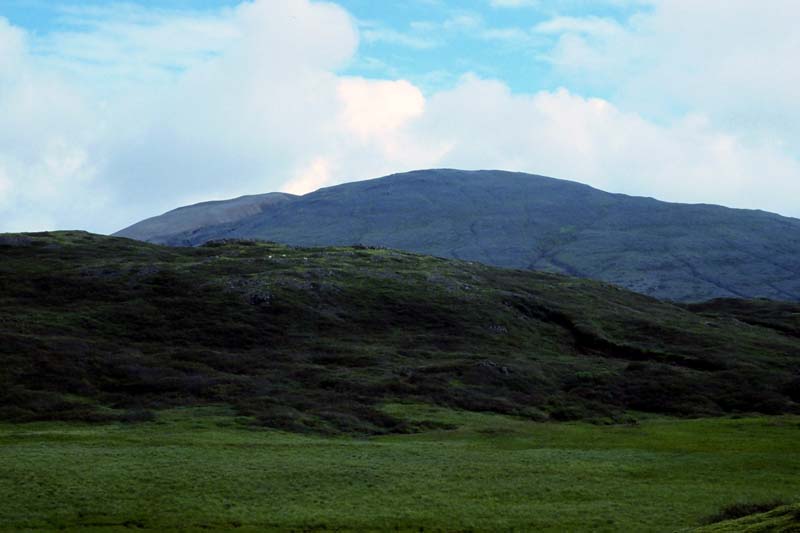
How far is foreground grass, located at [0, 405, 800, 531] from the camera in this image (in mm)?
45375

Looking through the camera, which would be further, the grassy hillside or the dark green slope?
the dark green slope

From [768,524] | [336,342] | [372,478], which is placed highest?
[336,342]

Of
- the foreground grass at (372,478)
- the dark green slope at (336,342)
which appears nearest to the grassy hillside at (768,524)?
the foreground grass at (372,478)

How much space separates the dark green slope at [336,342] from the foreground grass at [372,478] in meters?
10.5

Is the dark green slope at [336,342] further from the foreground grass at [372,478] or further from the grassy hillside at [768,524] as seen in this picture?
the grassy hillside at [768,524]

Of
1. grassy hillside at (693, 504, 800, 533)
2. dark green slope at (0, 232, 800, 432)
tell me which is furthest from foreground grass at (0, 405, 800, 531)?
dark green slope at (0, 232, 800, 432)

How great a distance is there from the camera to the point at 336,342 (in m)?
111

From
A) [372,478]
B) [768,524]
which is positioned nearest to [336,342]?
[372,478]

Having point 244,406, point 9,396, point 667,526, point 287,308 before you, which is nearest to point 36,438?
point 9,396

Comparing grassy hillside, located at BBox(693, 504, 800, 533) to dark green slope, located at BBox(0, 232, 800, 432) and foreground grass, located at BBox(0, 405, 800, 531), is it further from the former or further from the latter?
dark green slope, located at BBox(0, 232, 800, 432)

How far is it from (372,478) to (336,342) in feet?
→ 187

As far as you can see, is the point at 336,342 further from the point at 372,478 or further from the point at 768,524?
the point at 768,524

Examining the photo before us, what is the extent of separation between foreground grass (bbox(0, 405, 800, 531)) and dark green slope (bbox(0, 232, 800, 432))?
34.4ft

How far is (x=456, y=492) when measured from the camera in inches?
2013
